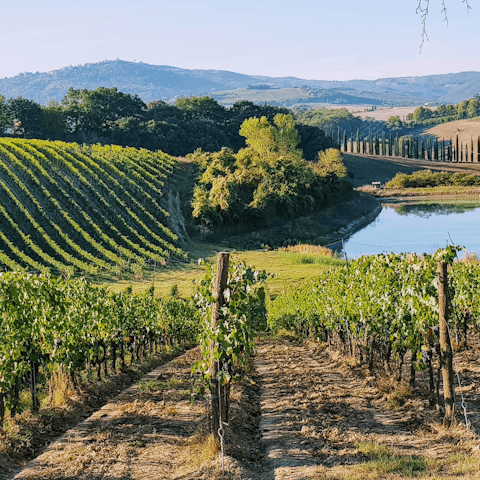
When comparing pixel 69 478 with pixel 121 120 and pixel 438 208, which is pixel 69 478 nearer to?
pixel 438 208

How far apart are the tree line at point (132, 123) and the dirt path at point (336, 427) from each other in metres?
78.4

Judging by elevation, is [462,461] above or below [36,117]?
→ below

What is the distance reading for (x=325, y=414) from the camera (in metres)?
11.0

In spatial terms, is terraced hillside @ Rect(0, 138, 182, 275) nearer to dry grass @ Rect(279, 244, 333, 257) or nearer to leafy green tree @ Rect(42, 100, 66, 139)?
dry grass @ Rect(279, 244, 333, 257)

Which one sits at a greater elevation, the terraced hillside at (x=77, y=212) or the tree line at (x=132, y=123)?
the tree line at (x=132, y=123)

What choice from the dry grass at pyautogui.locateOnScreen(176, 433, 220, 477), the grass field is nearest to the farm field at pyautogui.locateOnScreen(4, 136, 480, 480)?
the dry grass at pyautogui.locateOnScreen(176, 433, 220, 477)

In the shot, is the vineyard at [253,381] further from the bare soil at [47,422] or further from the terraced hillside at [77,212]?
the terraced hillside at [77,212]

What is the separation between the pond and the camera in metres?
55.2

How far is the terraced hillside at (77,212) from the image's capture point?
42062mm

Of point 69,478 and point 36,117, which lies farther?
point 36,117

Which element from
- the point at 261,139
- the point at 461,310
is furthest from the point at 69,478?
the point at 261,139

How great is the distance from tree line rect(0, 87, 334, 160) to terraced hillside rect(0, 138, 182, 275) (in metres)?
24.8

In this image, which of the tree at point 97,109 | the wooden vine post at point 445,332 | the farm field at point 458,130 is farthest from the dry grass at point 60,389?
the farm field at point 458,130

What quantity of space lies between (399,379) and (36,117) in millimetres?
86927
